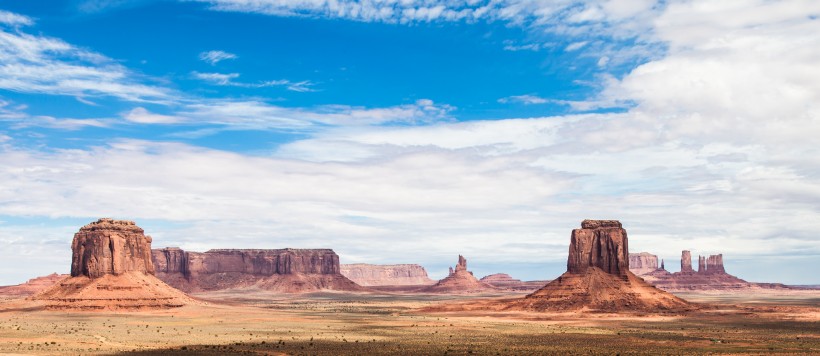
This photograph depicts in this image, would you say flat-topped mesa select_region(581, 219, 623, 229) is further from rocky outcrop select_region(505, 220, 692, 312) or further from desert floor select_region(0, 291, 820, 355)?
desert floor select_region(0, 291, 820, 355)

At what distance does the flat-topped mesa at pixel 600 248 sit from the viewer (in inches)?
5394

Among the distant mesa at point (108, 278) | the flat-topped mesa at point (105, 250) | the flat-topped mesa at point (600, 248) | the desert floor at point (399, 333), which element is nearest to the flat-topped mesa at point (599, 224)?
the flat-topped mesa at point (600, 248)

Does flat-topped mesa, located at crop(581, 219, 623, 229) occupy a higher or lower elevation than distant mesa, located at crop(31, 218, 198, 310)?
higher

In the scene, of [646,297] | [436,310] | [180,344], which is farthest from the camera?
[436,310]

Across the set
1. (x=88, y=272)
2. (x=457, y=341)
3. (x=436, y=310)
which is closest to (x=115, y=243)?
(x=88, y=272)

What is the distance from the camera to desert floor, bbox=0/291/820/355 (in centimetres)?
7200

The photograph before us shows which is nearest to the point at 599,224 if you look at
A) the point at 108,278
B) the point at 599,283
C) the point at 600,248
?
the point at 600,248

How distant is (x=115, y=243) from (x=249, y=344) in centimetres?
6732

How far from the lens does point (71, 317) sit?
376 feet

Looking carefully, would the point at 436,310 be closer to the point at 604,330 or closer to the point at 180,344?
the point at 604,330

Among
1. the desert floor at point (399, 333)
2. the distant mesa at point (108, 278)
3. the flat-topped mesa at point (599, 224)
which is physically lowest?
the desert floor at point (399, 333)

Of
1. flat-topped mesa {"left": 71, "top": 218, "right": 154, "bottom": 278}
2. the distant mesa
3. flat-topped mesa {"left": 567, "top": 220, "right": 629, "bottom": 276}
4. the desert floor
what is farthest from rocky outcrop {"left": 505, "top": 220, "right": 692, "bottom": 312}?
flat-topped mesa {"left": 71, "top": 218, "right": 154, "bottom": 278}

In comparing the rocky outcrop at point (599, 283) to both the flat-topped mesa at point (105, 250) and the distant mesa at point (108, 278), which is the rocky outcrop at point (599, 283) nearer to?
the distant mesa at point (108, 278)

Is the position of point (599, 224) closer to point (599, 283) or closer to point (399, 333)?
point (599, 283)
